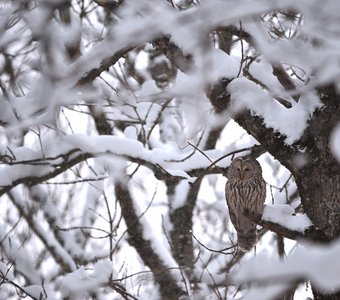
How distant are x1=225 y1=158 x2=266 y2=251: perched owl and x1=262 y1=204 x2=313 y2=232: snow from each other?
0.79m

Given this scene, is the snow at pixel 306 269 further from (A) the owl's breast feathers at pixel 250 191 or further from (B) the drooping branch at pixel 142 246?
(B) the drooping branch at pixel 142 246

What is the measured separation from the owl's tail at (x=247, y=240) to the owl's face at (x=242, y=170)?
54 centimetres

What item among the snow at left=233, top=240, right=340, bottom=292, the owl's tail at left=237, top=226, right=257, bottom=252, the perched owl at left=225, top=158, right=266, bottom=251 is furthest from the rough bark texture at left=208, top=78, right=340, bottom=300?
the snow at left=233, top=240, right=340, bottom=292

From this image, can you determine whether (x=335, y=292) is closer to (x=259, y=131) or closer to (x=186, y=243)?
(x=259, y=131)

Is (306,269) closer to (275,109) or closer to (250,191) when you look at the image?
(275,109)

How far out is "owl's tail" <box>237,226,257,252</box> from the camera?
4.70m

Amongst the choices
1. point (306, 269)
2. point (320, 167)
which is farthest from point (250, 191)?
point (306, 269)

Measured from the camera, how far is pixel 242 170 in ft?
A: 16.7

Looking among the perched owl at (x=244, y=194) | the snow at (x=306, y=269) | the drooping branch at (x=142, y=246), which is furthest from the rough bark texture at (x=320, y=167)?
the drooping branch at (x=142, y=246)

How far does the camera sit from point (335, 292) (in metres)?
3.07

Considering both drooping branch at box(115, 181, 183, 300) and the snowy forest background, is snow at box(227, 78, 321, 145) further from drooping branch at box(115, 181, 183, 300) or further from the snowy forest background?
drooping branch at box(115, 181, 183, 300)

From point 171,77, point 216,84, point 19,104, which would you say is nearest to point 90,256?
point 171,77

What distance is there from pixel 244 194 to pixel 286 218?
1463 millimetres

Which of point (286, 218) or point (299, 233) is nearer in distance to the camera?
point (299, 233)
